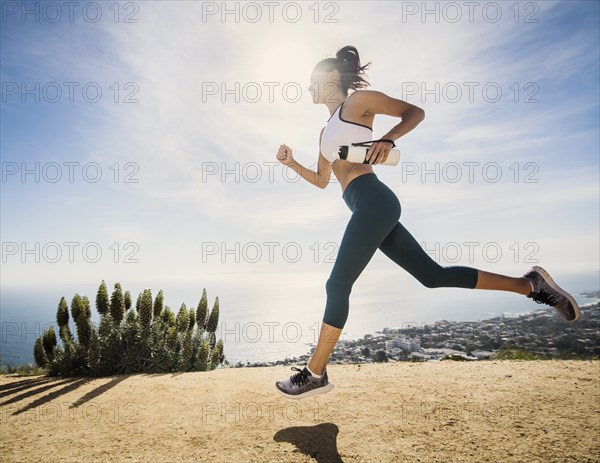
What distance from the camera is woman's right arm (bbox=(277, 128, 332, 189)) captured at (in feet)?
11.3

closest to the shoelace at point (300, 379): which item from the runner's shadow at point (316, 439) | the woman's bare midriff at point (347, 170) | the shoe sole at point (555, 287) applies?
the runner's shadow at point (316, 439)

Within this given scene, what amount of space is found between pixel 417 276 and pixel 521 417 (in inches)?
62.8

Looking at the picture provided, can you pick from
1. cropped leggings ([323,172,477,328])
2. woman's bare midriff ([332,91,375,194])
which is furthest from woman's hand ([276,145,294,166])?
cropped leggings ([323,172,477,328])

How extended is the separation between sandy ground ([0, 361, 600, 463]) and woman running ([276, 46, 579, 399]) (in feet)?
1.74

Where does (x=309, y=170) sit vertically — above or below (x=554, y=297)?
above

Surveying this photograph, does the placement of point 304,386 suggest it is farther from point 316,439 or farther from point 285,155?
point 285,155

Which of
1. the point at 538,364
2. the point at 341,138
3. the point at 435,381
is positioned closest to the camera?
the point at 341,138

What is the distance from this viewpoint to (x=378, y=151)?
92.2 inches

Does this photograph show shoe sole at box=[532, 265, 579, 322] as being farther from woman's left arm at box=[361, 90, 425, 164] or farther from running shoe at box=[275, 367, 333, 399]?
running shoe at box=[275, 367, 333, 399]

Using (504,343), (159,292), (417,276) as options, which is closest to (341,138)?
(417,276)

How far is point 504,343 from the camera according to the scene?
881cm

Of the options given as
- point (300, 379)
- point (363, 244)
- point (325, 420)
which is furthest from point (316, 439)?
point (363, 244)

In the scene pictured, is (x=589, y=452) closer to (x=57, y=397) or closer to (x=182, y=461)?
(x=182, y=461)

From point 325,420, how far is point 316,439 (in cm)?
40
